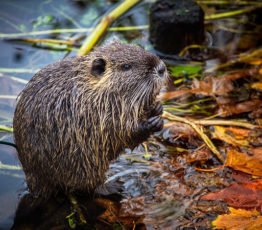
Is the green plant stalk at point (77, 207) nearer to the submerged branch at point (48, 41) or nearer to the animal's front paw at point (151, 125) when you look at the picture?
the animal's front paw at point (151, 125)

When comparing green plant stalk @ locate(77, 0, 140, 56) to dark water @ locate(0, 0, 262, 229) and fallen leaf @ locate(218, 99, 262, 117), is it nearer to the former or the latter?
dark water @ locate(0, 0, 262, 229)

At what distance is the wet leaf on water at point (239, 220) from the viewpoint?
2.37 meters

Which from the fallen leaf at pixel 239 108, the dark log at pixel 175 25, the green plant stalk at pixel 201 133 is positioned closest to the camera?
the green plant stalk at pixel 201 133

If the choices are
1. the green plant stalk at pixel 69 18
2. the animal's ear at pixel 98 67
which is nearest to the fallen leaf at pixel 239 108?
the animal's ear at pixel 98 67

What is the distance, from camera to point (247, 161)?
312 cm

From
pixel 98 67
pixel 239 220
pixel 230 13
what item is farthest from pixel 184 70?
pixel 239 220

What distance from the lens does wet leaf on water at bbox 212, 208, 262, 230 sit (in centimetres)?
237

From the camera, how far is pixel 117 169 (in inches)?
133

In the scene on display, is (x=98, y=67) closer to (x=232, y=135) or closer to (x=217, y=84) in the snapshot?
(x=232, y=135)

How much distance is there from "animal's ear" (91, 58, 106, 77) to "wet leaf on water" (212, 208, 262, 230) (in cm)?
143

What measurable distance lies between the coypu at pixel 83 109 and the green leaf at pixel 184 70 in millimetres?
1813

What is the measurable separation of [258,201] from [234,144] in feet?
3.11

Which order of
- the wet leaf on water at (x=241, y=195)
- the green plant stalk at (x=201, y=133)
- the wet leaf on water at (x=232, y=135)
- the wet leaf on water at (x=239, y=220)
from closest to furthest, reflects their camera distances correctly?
1. the wet leaf on water at (x=239, y=220)
2. the wet leaf on water at (x=241, y=195)
3. the green plant stalk at (x=201, y=133)
4. the wet leaf on water at (x=232, y=135)

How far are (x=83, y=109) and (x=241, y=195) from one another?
1.39 m
